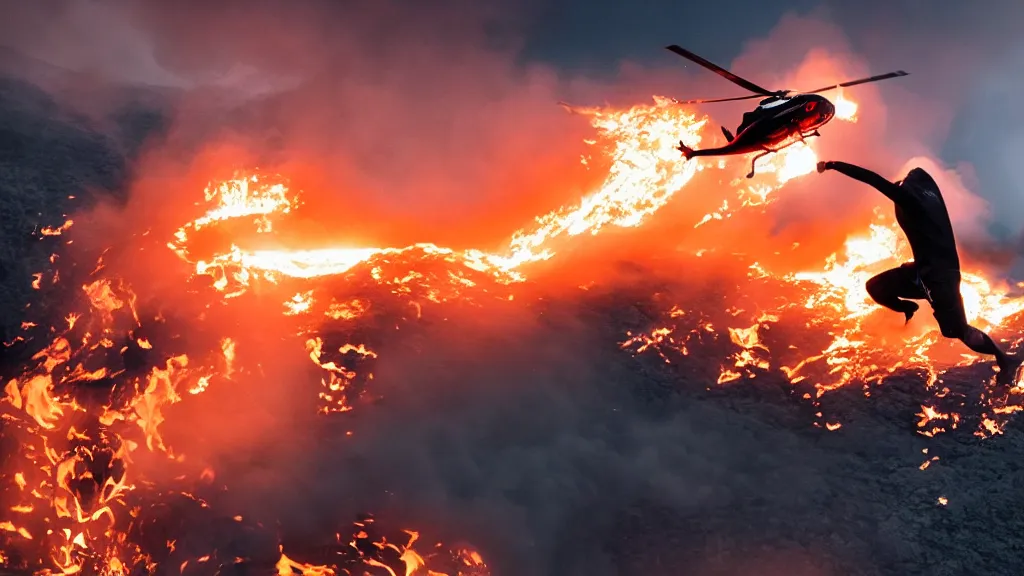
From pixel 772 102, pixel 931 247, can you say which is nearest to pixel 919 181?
pixel 931 247

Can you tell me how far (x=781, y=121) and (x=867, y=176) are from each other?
431 centimetres

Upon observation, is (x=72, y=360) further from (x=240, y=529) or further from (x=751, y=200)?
(x=751, y=200)

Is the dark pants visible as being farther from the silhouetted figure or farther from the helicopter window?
the helicopter window

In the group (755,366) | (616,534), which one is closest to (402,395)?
(616,534)

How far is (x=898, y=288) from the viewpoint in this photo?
76.0ft

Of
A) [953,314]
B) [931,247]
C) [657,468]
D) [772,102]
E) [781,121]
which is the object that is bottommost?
[657,468]

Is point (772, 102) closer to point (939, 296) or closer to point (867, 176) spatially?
point (867, 176)

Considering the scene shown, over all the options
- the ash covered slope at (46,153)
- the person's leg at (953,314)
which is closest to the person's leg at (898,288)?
the person's leg at (953,314)

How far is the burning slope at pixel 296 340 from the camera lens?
4044cm

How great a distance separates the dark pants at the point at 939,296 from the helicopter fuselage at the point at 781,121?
599cm

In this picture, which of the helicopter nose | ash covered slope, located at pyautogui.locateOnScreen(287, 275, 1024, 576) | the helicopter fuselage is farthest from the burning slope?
the helicopter nose

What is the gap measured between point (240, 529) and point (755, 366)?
122ft

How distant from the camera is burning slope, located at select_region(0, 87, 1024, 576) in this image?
4044 centimetres

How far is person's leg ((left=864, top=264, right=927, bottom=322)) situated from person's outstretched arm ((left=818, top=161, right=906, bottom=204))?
249 cm
